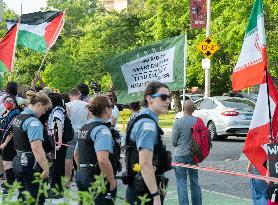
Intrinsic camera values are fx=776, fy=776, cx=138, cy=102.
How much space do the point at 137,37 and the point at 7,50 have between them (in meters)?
37.9

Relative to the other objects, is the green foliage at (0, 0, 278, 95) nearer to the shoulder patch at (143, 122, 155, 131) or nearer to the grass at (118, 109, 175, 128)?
the grass at (118, 109, 175, 128)

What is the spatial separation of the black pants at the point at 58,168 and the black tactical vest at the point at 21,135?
12.4 feet

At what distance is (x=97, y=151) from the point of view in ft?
22.4

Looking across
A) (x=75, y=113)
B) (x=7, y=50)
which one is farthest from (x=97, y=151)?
(x=7, y=50)

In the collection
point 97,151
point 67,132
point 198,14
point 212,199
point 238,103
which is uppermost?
point 198,14

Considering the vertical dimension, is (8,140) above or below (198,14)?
below

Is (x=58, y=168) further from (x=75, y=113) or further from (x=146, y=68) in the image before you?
(x=146, y=68)

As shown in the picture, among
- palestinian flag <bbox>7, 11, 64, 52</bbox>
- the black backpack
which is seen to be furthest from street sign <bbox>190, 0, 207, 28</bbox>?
the black backpack

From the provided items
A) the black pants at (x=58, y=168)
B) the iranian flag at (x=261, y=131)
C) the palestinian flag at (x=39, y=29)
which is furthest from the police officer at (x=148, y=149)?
the palestinian flag at (x=39, y=29)

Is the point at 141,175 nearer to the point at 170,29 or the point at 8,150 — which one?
the point at 8,150

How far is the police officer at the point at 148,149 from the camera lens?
6.23 meters

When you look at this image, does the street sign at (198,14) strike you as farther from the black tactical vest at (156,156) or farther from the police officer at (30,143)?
the black tactical vest at (156,156)

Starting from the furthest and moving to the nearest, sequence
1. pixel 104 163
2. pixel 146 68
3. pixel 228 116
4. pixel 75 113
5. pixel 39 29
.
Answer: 1. pixel 228 116
2. pixel 39 29
3. pixel 75 113
4. pixel 146 68
5. pixel 104 163

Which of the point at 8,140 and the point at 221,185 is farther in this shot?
the point at 221,185
